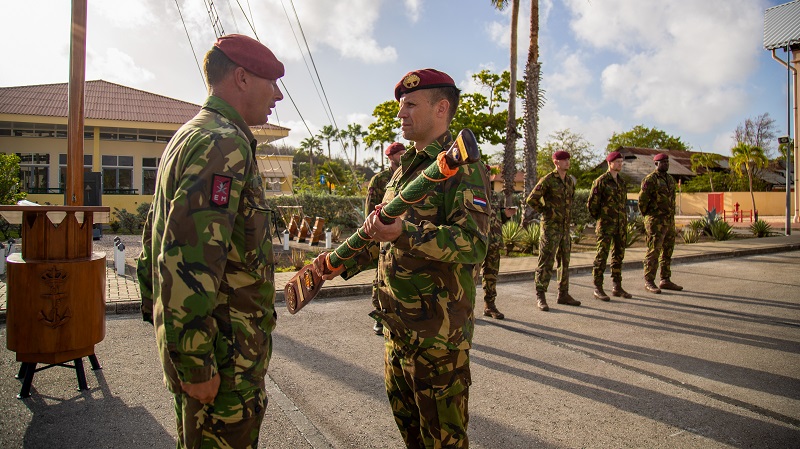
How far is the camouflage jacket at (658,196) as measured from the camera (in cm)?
800

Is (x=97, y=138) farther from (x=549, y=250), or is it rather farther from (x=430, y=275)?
(x=430, y=275)

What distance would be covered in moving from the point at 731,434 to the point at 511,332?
261 cm

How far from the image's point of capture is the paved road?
3.14 m

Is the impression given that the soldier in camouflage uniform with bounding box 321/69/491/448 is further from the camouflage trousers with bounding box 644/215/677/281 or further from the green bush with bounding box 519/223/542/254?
the green bush with bounding box 519/223/542/254

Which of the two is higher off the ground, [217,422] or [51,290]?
[51,290]

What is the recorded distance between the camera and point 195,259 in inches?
61.4

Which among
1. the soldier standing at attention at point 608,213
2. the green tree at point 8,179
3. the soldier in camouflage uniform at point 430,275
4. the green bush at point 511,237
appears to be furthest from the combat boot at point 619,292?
the green tree at point 8,179

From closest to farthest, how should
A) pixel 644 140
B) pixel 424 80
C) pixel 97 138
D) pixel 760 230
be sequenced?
pixel 424 80 → pixel 760 230 → pixel 97 138 → pixel 644 140

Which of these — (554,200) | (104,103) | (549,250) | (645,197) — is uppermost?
(104,103)

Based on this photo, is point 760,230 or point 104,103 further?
point 104,103

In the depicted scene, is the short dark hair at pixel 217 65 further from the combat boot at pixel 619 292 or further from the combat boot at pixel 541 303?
the combat boot at pixel 619 292

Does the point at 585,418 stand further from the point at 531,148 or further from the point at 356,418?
the point at 531,148

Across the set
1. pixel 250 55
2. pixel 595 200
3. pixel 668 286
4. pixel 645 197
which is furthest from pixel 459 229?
pixel 668 286

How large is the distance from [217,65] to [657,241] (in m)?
7.90
